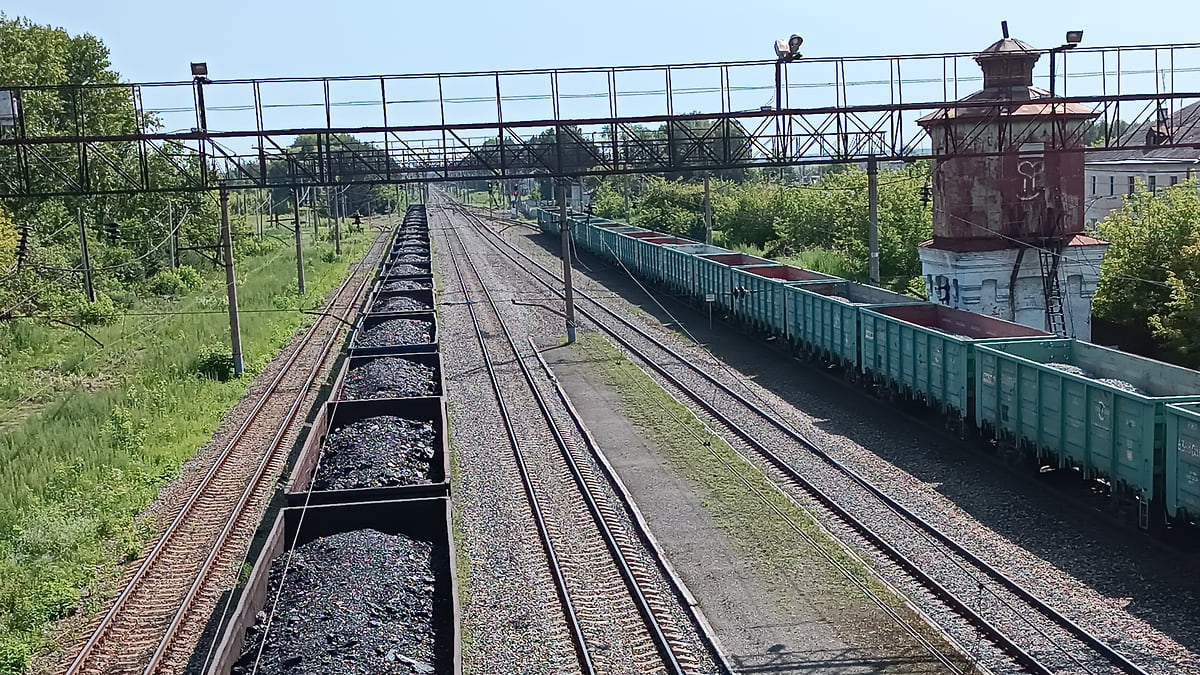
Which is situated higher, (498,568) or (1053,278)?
(1053,278)

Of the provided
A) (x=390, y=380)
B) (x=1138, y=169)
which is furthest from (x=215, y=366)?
(x=1138, y=169)

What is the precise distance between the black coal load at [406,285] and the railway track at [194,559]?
1345 cm

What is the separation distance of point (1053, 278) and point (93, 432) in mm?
23548

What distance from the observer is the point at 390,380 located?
21.8 metres

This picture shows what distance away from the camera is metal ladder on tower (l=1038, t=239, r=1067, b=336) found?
28.6 metres

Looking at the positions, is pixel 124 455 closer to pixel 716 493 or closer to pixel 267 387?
pixel 267 387

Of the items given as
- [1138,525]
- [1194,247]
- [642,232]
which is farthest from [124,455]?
[642,232]

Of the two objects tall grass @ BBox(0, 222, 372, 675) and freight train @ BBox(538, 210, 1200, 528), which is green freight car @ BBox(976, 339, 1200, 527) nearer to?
freight train @ BBox(538, 210, 1200, 528)

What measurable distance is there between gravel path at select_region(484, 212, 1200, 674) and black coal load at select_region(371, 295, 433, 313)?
1250 cm

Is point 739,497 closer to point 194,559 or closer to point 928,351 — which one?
point 928,351

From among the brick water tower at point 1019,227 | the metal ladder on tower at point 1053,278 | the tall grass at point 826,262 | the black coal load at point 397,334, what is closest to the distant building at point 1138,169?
the tall grass at point 826,262

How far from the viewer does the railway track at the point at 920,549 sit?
10492 millimetres

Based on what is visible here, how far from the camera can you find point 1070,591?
39.4 ft

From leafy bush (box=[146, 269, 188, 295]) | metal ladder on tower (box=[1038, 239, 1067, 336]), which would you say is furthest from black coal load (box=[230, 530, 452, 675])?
leafy bush (box=[146, 269, 188, 295])
